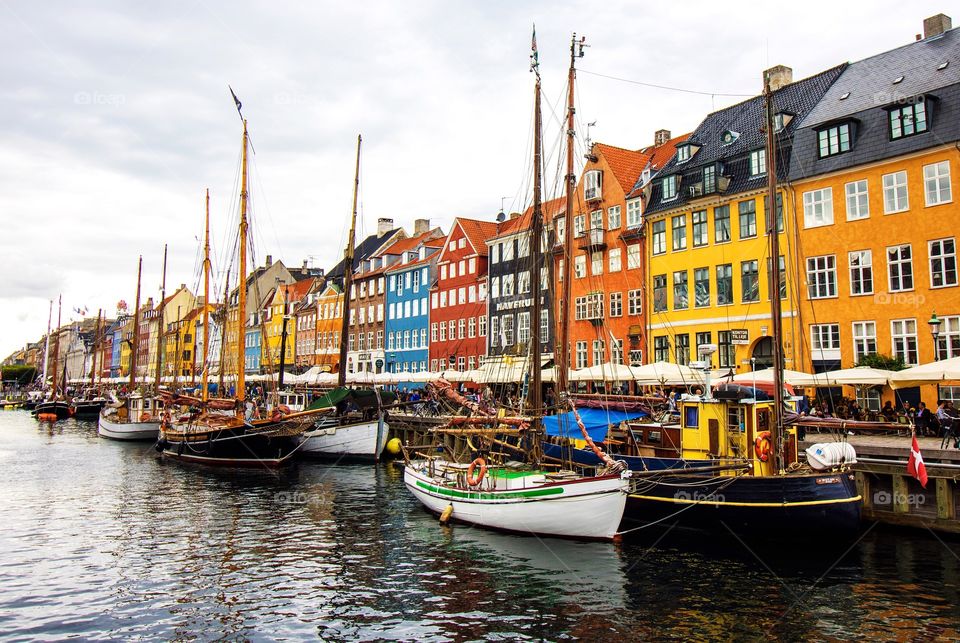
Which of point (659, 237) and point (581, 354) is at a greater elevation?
point (659, 237)

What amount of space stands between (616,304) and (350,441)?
20.7 metres

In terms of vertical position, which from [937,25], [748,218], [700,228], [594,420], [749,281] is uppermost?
[937,25]

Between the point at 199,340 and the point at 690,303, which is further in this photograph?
the point at 199,340

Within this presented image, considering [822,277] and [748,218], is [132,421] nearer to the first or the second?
[748,218]

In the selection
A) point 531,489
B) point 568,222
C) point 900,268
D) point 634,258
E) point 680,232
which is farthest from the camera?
point 634,258

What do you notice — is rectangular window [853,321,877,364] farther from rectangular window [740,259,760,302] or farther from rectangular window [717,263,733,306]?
rectangular window [717,263,733,306]

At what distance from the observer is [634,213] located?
49594 millimetres

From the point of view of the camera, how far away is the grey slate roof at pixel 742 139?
41.0 meters

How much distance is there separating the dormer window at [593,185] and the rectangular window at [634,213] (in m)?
2.89

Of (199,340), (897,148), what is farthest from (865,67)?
(199,340)

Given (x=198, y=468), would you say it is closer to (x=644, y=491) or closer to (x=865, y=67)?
(x=644, y=491)

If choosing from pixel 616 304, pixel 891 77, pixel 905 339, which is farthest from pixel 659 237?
pixel 905 339

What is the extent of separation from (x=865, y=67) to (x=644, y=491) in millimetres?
31677

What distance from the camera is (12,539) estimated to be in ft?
70.5
